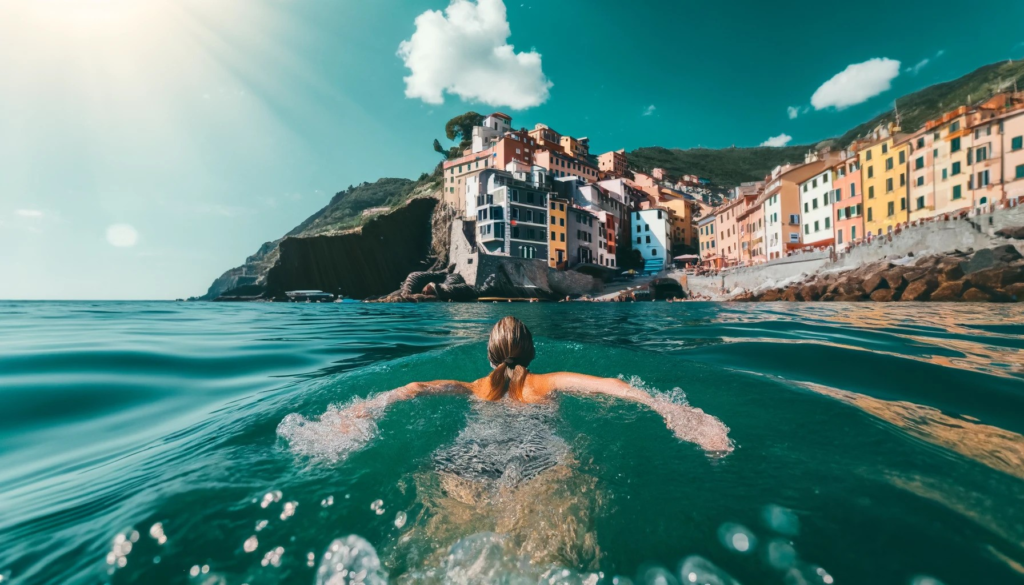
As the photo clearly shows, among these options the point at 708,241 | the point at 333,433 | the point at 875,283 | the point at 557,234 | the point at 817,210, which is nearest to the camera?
the point at 333,433

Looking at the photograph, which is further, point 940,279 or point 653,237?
point 653,237

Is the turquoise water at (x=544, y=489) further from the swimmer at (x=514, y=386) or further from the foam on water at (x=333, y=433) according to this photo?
the swimmer at (x=514, y=386)

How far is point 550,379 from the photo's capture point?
4020 millimetres

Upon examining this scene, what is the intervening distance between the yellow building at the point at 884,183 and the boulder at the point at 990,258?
1168 centimetres

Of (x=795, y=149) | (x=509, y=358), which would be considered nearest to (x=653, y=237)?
(x=509, y=358)

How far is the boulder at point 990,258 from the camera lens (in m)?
22.3

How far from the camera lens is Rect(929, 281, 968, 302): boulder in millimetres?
21703

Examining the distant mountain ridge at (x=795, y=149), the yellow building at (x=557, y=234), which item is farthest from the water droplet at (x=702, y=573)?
the distant mountain ridge at (x=795, y=149)

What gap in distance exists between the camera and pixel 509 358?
13.2 ft

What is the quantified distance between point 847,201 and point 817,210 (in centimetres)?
339

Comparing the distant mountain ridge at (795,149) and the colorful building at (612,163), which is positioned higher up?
the distant mountain ridge at (795,149)

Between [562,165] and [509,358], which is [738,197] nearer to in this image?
[562,165]

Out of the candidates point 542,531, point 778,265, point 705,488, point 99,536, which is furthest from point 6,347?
point 778,265

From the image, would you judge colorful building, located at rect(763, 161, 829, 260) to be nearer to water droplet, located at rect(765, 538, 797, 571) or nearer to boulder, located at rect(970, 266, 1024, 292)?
boulder, located at rect(970, 266, 1024, 292)
